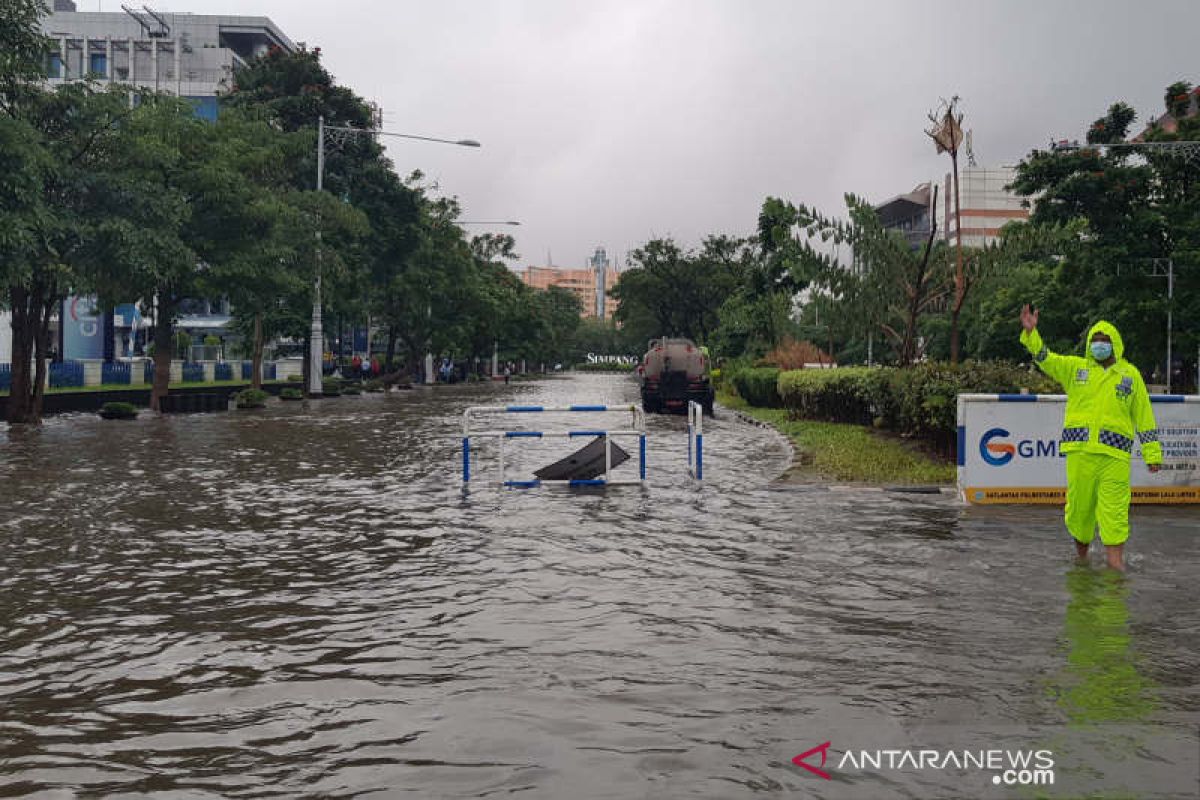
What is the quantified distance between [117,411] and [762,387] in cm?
1935

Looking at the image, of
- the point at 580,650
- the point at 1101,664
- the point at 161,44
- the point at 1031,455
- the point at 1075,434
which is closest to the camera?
the point at 1101,664

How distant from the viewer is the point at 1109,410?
8594 mm

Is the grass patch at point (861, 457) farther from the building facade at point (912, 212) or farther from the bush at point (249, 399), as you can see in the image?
the building facade at point (912, 212)

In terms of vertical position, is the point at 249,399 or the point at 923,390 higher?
the point at 923,390

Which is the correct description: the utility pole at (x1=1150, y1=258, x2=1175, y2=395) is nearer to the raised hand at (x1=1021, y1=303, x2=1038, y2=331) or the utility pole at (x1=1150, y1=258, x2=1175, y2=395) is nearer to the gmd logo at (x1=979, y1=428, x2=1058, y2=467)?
the gmd logo at (x1=979, y1=428, x2=1058, y2=467)

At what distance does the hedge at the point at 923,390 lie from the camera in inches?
619

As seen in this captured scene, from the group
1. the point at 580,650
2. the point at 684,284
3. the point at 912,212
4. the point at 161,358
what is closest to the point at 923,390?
the point at 580,650

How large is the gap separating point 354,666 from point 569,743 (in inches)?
65.1

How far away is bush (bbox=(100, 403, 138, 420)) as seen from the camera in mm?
29003

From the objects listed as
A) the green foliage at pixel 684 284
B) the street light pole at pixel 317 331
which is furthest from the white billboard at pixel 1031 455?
the green foliage at pixel 684 284

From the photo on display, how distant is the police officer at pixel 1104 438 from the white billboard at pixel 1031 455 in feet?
12.9

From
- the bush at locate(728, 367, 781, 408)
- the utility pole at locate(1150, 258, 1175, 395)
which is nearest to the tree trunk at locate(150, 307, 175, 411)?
the bush at locate(728, 367, 781, 408)

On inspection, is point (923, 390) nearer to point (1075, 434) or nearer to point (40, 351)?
point (1075, 434)

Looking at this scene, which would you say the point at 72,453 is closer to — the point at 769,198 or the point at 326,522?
the point at 326,522
